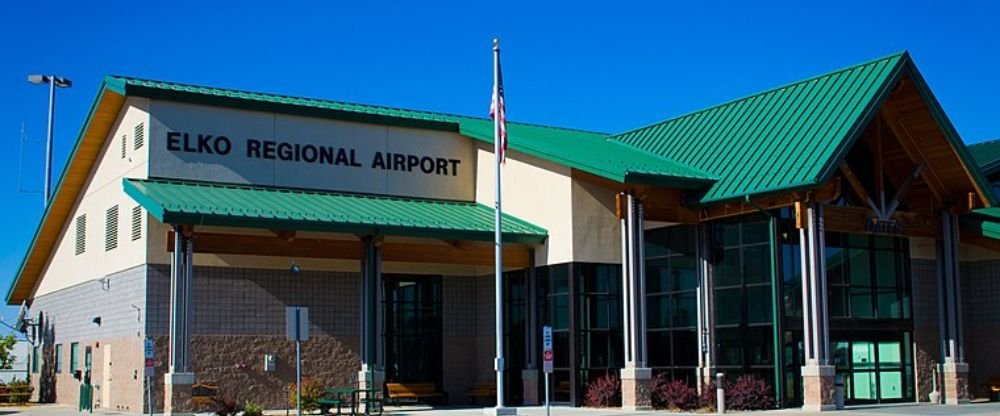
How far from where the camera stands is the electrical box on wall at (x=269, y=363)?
31172 mm

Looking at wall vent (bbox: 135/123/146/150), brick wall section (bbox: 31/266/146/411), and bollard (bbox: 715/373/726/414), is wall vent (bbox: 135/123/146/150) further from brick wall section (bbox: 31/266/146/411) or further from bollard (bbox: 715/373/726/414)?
bollard (bbox: 715/373/726/414)

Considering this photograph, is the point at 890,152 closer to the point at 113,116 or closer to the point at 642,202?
the point at 642,202

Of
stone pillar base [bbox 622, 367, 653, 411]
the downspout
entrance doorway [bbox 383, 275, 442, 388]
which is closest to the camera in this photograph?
the downspout

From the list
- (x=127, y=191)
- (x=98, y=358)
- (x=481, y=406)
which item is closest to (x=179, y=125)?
(x=127, y=191)

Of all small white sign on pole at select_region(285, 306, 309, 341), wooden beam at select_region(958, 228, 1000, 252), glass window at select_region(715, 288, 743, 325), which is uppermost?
wooden beam at select_region(958, 228, 1000, 252)

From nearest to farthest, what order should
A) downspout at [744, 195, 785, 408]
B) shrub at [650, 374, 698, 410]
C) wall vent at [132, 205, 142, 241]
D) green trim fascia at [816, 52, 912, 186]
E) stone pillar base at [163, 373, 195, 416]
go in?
stone pillar base at [163, 373, 195, 416] < green trim fascia at [816, 52, 912, 186] < downspout at [744, 195, 785, 408] < shrub at [650, 374, 698, 410] < wall vent at [132, 205, 142, 241]

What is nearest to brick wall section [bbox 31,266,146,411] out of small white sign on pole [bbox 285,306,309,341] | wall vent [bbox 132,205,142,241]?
wall vent [bbox 132,205,142,241]

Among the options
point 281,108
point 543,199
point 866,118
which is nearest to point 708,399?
point 543,199

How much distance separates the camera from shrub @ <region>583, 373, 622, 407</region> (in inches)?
1220

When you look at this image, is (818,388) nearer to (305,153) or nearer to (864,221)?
(864,221)

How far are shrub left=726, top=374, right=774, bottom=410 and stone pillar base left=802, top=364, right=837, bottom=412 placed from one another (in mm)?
1050

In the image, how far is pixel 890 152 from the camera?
32094 millimetres

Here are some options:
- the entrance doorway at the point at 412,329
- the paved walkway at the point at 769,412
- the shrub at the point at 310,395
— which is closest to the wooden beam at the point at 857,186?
the paved walkway at the point at 769,412

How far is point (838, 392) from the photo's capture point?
28.9m
